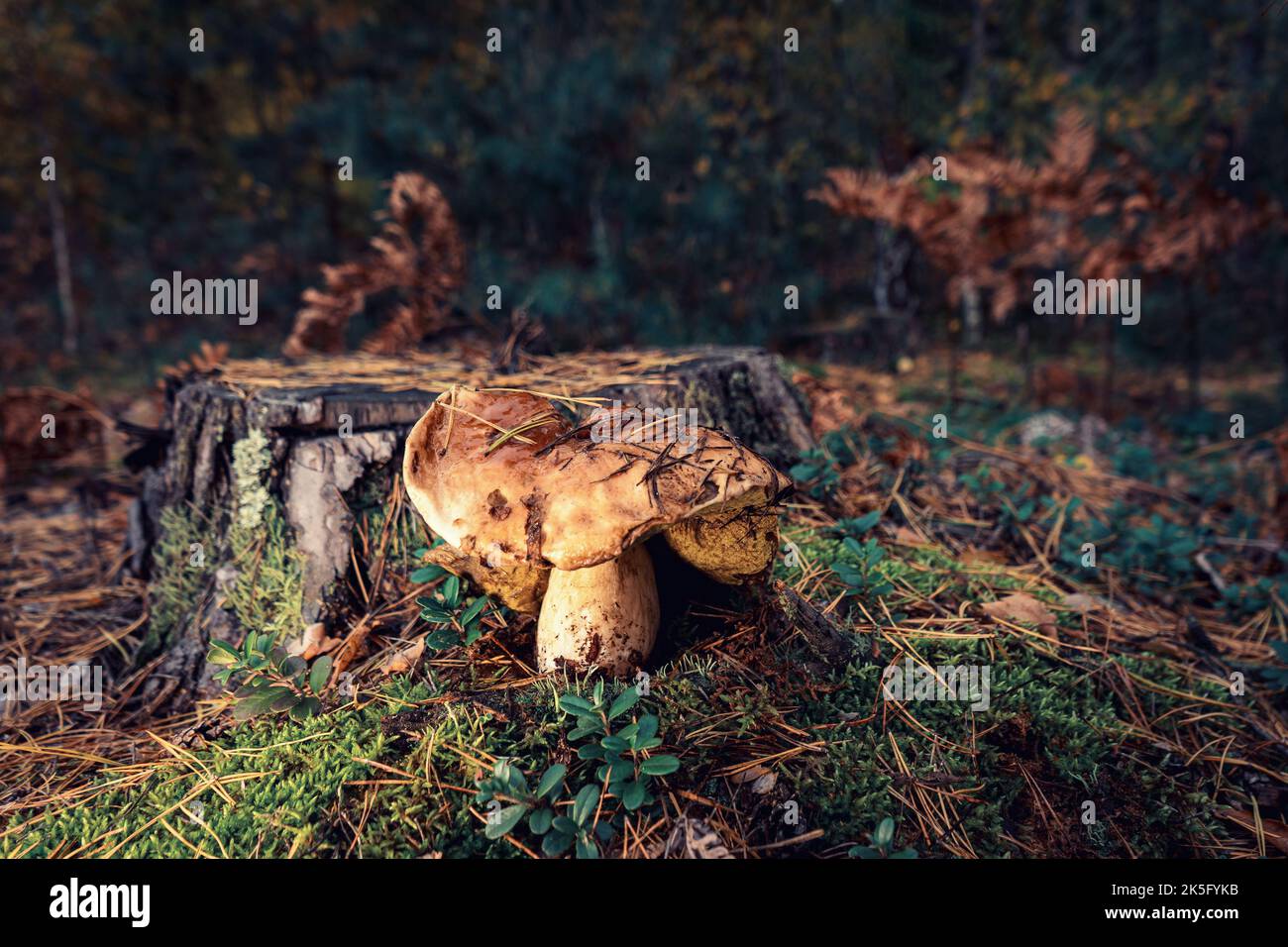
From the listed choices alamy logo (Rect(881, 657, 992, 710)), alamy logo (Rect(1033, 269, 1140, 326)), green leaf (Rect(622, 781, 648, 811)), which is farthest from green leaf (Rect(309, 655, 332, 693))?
alamy logo (Rect(1033, 269, 1140, 326))

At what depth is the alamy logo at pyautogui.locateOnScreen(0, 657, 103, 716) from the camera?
2.29m

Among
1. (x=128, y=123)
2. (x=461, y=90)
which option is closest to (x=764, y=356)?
(x=461, y=90)

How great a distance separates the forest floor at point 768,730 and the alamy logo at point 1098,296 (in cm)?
389

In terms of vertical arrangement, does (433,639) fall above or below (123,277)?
below

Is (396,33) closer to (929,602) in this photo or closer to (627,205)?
(627,205)

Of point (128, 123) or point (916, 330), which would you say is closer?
point (916, 330)

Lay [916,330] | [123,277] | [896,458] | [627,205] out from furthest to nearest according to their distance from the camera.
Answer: [123,277] < [916,330] < [627,205] < [896,458]

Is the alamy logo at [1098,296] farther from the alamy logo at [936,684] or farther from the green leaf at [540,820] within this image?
the green leaf at [540,820]

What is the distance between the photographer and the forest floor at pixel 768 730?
1.48 m

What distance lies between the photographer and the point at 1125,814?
1.69 meters

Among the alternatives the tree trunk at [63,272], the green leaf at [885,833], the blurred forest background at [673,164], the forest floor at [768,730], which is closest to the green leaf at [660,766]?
the forest floor at [768,730]

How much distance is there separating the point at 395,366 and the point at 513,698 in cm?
182
